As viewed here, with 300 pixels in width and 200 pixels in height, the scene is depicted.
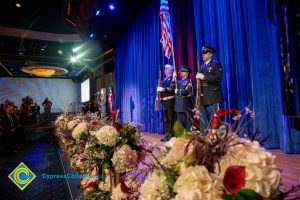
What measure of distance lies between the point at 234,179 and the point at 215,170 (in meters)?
0.08

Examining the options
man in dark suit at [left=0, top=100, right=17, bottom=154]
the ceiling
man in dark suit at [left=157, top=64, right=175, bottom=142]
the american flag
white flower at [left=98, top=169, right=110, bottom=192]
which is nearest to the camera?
white flower at [left=98, top=169, right=110, bottom=192]

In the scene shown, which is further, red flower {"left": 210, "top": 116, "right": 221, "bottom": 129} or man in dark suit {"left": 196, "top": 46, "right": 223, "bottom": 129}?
man in dark suit {"left": 196, "top": 46, "right": 223, "bottom": 129}

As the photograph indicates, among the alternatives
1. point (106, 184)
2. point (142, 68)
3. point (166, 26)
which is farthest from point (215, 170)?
point (142, 68)

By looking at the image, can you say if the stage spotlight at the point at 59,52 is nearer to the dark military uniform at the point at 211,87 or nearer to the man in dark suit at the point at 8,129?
the man in dark suit at the point at 8,129

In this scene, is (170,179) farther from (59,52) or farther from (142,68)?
(59,52)

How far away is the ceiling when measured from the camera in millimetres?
7977

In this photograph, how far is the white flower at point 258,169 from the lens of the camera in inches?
20.8

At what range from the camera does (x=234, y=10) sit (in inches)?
145

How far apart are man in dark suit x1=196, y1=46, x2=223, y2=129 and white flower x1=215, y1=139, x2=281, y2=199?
264 centimetres

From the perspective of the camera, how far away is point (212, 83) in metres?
3.27

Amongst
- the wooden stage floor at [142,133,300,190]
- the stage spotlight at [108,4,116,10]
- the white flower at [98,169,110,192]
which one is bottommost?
the wooden stage floor at [142,133,300,190]

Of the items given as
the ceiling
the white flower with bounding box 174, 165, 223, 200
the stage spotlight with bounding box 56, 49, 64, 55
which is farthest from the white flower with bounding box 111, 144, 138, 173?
the stage spotlight with bounding box 56, 49, 64, 55

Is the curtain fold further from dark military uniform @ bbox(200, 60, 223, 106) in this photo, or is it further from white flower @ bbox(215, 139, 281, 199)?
white flower @ bbox(215, 139, 281, 199)

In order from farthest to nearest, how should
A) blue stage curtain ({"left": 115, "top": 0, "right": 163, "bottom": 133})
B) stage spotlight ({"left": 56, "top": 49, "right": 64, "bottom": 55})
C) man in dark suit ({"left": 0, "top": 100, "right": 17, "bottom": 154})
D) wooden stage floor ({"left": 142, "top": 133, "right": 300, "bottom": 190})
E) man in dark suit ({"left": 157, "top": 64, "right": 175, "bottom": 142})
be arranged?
stage spotlight ({"left": 56, "top": 49, "right": 64, "bottom": 55}), blue stage curtain ({"left": 115, "top": 0, "right": 163, "bottom": 133}), man in dark suit ({"left": 0, "top": 100, "right": 17, "bottom": 154}), man in dark suit ({"left": 157, "top": 64, "right": 175, "bottom": 142}), wooden stage floor ({"left": 142, "top": 133, "right": 300, "bottom": 190})
